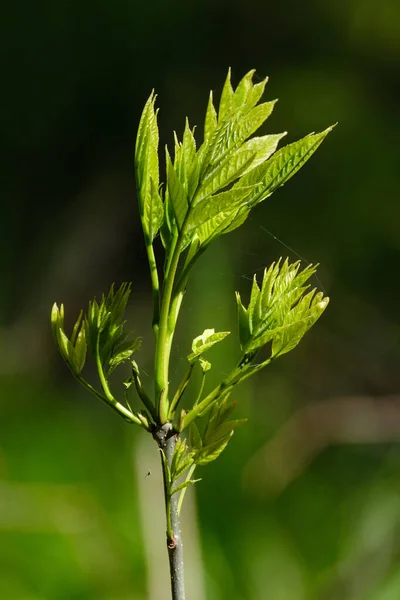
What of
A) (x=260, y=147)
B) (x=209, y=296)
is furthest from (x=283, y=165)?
(x=209, y=296)

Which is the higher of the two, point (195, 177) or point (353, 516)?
point (195, 177)

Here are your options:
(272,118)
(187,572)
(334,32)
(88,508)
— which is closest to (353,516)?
(187,572)

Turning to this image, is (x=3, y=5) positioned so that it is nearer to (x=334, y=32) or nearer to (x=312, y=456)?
(x=334, y=32)

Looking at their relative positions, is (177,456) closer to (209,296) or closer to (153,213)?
(153,213)

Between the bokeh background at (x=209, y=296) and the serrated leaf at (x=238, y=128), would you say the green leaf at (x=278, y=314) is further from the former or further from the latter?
the bokeh background at (x=209, y=296)

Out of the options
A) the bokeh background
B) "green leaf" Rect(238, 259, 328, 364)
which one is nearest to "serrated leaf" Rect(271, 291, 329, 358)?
"green leaf" Rect(238, 259, 328, 364)

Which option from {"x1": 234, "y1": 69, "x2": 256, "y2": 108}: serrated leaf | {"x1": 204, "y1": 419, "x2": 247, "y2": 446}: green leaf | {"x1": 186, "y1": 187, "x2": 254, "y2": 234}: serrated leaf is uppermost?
{"x1": 234, "y1": 69, "x2": 256, "y2": 108}: serrated leaf

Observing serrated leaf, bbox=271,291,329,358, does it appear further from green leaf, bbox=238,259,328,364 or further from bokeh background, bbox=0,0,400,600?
bokeh background, bbox=0,0,400,600
